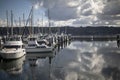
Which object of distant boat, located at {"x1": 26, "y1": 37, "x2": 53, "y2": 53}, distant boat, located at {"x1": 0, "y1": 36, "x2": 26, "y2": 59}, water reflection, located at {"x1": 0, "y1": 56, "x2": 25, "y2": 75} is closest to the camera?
water reflection, located at {"x1": 0, "y1": 56, "x2": 25, "y2": 75}

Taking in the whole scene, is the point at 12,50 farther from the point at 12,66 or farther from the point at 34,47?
the point at 34,47

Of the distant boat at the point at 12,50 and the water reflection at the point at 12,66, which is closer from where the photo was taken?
the water reflection at the point at 12,66

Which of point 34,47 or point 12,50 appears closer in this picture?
point 12,50

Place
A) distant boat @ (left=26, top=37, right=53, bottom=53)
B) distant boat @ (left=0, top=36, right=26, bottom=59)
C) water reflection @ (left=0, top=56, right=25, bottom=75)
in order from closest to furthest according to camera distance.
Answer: water reflection @ (left=0, top=56, right=25, bottom=75), distant boat @ (left=0, top=36, right=26, bottom=59), distant boat @ (left=26, top=37, right=53, bottom=53)

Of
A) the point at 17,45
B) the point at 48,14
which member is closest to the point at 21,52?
the point at 17,45

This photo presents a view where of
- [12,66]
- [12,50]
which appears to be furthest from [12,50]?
[12,66]

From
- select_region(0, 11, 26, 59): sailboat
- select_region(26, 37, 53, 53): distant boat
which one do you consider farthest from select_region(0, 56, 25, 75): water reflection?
select_region(26, 37, 53, 53): distant boat

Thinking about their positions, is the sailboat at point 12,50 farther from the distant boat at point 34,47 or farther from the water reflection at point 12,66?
the distant boat at point 34,47

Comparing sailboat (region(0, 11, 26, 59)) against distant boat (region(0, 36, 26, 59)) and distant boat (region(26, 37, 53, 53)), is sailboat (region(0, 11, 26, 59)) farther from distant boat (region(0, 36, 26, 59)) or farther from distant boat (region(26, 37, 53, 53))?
distant boat (region(26, 37, 53, 53))

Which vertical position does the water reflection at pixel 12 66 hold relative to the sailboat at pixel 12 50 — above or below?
below

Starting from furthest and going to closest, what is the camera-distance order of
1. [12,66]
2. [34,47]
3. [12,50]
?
[34,47], [12,50], [12,66]

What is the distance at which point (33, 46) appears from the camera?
66812 millimetres

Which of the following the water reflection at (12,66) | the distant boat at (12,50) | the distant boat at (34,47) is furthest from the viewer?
the distant boat at (34,47)

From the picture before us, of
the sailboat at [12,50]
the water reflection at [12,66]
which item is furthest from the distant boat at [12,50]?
the water reflection at [12,66]
